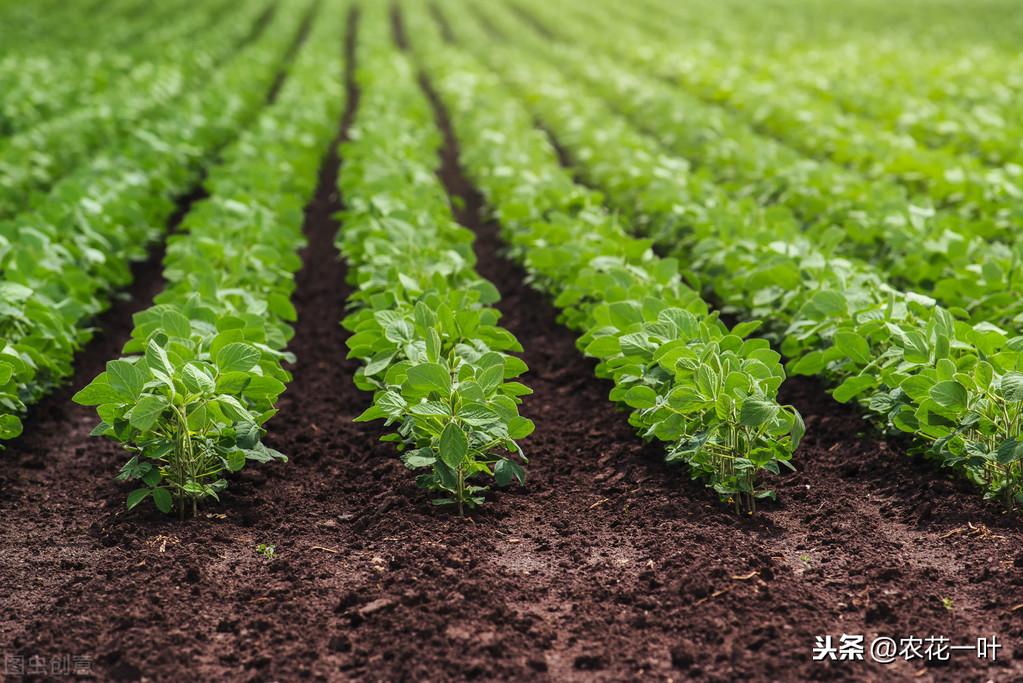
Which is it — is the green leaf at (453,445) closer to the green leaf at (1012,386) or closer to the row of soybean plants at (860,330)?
the row of soybean plants at (860,330)

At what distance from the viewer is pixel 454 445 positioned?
11.8 ft

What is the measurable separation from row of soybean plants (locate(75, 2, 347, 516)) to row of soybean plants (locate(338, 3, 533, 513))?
416mm

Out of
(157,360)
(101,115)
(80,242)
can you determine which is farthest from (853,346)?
(101,115)

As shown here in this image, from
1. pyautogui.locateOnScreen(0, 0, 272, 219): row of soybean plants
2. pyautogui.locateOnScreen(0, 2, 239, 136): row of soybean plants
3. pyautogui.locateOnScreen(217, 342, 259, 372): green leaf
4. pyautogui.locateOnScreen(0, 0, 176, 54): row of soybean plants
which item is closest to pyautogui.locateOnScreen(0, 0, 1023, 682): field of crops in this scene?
pyautogui.locateOnScreen(217, 342, 259, 372): green leaf

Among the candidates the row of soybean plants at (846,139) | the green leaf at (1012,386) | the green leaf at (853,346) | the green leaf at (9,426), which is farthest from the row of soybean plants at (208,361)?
the row of soybean plants at (846,139)

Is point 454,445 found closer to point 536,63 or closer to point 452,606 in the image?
point 452,606

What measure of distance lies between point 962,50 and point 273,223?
16.2 metres

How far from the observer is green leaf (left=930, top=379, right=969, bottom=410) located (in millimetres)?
3604

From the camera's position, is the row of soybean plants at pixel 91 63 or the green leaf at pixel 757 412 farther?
the row of soybean plants at pixel 91 63

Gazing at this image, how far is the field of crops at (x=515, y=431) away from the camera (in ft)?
10.2

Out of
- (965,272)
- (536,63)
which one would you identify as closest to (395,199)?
(965,272)

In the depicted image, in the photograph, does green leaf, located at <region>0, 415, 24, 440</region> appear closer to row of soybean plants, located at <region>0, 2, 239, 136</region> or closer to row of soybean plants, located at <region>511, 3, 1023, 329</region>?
row of soybean plants, located at <region>511, 3, 1023, 329</region>

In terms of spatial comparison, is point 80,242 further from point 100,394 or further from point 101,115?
point 101,115

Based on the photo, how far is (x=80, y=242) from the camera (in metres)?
6.03
